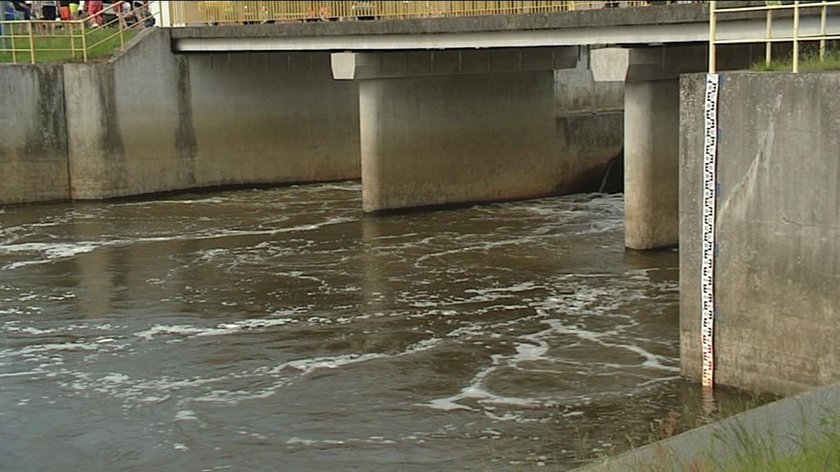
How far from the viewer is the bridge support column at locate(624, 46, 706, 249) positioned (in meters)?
22.2

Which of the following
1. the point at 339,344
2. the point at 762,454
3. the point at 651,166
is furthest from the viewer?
the point at 651,166

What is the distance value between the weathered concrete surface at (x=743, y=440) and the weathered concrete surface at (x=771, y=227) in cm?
395

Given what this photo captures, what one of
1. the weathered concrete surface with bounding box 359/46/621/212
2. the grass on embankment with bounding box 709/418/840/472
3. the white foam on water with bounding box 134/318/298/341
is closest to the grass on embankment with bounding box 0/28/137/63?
the weathered concrete surface with bounding box 359/46/621/212

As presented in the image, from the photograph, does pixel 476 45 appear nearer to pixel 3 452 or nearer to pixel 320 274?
pixel 320 274

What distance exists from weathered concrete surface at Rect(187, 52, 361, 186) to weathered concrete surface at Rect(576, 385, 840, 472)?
25984 millimetres

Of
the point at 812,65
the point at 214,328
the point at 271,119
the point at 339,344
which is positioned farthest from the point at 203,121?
the point at 812,65

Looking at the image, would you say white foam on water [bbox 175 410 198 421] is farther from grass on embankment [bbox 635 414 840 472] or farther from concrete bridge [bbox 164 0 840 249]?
concrete bridge [bbox 164 0 840 249]

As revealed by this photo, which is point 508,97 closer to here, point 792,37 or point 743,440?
point 792,37

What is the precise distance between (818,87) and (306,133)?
23.4 meters

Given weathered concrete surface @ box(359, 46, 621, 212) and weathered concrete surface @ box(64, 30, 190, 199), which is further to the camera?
weathered concrete surface @ box(64, 30, 190, 199)

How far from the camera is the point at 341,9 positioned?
29984 mm

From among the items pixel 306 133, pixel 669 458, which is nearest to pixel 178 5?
pixel 306 133

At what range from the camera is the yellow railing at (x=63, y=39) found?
31.7m

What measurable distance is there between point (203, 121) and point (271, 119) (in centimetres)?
193
